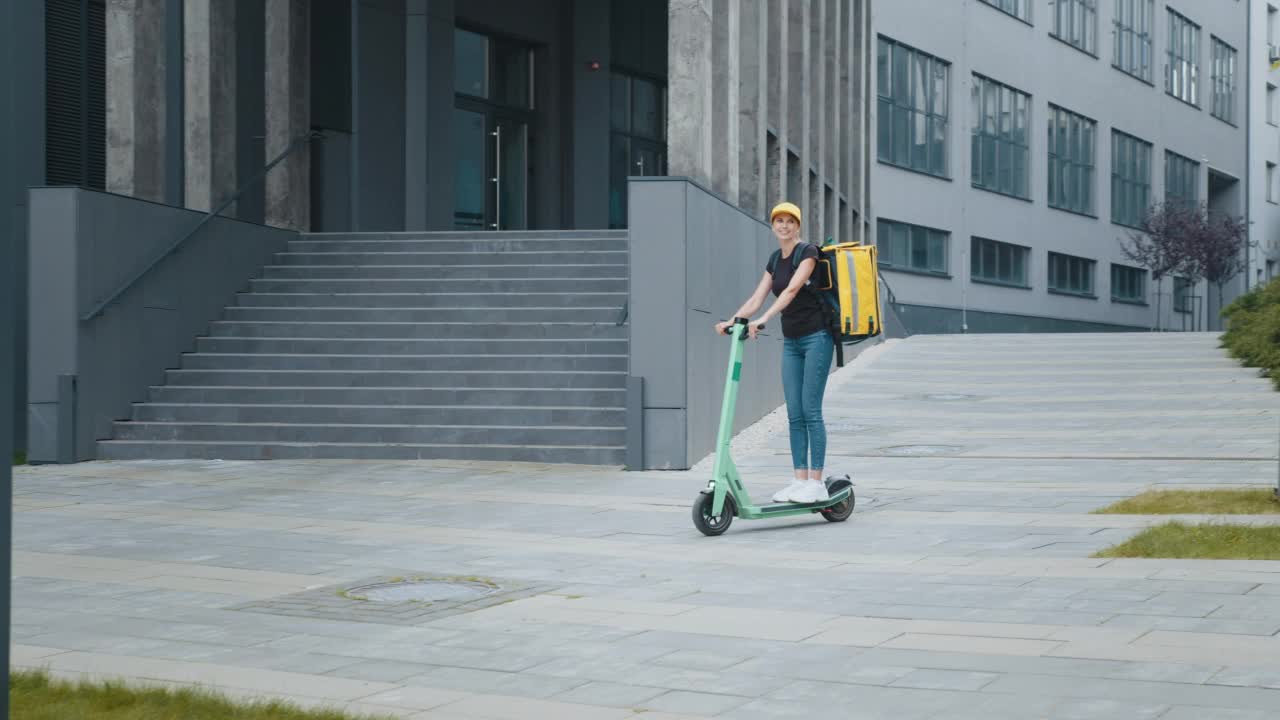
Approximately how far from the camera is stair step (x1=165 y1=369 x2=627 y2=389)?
15.5 m

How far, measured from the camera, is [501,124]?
29.2 m

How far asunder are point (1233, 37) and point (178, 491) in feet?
203

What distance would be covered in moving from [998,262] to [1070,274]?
6229mm

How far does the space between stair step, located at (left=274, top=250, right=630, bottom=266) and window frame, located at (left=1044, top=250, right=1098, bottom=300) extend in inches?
1341

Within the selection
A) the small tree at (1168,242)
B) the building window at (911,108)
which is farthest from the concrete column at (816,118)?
the small tree at (1168,242)

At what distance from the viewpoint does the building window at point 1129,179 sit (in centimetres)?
5516

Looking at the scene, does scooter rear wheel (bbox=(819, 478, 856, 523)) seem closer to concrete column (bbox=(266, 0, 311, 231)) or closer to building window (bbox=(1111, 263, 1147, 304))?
concrete column (bbox=(266, 0, 311, 231))

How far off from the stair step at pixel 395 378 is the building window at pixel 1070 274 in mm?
37472

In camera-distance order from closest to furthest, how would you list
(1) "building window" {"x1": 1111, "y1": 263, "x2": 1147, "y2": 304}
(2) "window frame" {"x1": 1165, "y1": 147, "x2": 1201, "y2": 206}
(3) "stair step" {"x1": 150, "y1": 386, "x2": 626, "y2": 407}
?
1. (3) "stair step" {"x1": 150, "y1": 386, "x2": 626, "y2": 407}
2. (1) "building window" {"x1": 1111, "y1": 263, "x2": 1147, "y2": 304}
3. (2) "window frame" {"x1": 1165, "y1": 147, "x2": 1201, "y2": 206}

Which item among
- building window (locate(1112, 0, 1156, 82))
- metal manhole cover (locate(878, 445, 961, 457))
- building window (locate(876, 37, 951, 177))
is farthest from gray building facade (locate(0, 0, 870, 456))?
building window (locate(1112, 0, 1156, 82))

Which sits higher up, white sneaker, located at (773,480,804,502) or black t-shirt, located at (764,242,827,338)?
black t-shirt, located at (764,242,827,338)

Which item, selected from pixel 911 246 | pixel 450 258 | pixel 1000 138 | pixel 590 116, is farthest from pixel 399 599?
pixel 1000 138

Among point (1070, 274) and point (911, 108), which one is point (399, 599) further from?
point (1070, 274)

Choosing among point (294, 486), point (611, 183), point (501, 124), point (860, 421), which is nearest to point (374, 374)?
point (294, 486)
